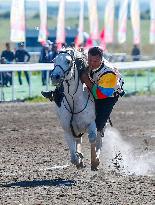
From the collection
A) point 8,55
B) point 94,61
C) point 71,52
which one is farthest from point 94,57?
point 8,55

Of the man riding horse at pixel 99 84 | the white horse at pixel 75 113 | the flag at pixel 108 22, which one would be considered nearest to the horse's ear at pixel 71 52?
the white horse at pixel 75 113

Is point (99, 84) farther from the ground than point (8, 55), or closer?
farther from the ground

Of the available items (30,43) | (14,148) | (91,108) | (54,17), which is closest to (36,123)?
(14,148)

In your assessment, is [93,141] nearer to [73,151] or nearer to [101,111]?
[73,151]

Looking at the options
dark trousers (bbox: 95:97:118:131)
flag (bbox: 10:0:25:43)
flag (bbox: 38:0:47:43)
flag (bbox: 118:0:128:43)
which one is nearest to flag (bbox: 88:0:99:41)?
flag (bbox: 118:0:128:43)

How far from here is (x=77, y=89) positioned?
11000mm

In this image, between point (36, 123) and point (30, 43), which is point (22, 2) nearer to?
point (36, 123)

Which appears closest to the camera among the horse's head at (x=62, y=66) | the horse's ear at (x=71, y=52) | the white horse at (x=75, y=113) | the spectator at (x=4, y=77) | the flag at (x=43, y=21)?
the horse's head at (x=62, y=66)

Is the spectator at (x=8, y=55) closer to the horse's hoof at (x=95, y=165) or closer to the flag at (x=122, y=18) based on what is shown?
the flag at (x=122, y=18)

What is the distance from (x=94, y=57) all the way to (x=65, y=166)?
1.86m

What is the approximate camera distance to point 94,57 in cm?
1108

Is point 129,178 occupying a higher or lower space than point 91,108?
lower

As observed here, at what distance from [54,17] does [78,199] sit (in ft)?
271

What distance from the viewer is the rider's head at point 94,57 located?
11.1 meters
